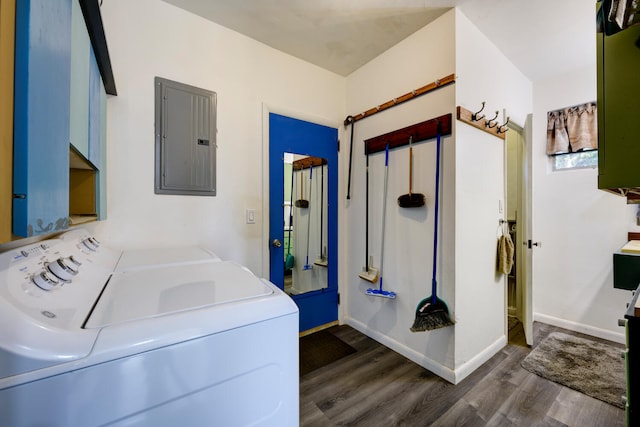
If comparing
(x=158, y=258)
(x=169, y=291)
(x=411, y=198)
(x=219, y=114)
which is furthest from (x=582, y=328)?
(x=219, y=114)

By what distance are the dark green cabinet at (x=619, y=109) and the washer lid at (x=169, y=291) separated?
1.21 metres

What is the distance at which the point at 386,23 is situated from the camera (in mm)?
1976

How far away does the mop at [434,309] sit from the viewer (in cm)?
179

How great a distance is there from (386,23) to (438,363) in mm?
2614

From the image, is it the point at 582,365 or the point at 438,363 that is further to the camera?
the point at 582,365

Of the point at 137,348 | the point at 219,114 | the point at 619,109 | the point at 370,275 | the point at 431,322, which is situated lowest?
the point at 431,322

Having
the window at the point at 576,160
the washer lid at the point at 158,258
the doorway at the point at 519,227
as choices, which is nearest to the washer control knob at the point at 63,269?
the washer lid at the point at 158,258

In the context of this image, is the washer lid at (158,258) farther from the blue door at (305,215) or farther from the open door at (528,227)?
the open door at (528,227)

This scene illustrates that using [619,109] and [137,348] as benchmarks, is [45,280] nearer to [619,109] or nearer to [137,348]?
[137,348]

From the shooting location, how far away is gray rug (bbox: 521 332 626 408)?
1.73m

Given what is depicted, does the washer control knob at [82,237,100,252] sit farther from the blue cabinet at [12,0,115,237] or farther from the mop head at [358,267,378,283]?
the mop head at [358,267,378,283]

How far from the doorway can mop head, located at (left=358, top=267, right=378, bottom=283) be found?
130 centimetres

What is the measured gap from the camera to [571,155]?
2.62 meters

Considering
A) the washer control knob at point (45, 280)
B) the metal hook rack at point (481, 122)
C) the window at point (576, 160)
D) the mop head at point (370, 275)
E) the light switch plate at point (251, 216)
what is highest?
the metal hook rack at point (481, 122)
